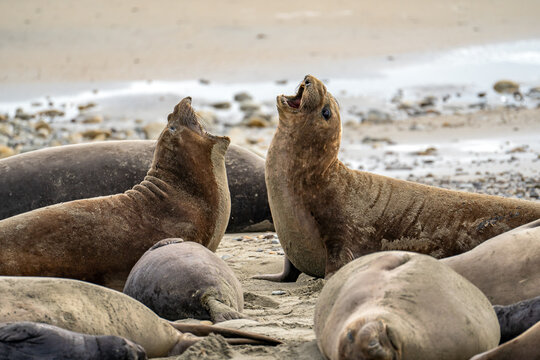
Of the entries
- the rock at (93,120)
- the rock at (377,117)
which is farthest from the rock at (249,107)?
the rock at (93,120)

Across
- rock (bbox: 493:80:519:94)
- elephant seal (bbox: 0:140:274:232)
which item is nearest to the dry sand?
rock (bbox: 493:80:519:94)

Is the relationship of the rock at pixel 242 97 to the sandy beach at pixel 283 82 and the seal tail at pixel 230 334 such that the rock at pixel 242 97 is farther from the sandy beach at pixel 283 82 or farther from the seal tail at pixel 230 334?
the seal tail at pixel 230 334

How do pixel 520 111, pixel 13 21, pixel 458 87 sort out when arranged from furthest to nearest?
1. pixel 13 21
2. pixel 458 87
3. pixel 520 111

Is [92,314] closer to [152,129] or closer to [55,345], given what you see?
[55,345]

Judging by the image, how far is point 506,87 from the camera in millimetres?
15008

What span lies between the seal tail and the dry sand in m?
13.3

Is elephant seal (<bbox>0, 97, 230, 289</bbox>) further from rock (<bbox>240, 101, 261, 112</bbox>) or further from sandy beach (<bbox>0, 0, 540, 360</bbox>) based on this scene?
rock (<bbox>240, 101, 261, 112</bbox>)

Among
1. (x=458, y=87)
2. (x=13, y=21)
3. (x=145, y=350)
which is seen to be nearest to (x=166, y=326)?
(x=145, y=350)

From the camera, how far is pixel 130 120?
13820 mm

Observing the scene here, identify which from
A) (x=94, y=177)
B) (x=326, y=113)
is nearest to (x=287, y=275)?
(x=326, y=113)

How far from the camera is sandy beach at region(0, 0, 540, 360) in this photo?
330 inches

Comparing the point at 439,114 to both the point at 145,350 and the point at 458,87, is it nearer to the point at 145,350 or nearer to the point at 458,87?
the point at 458,87

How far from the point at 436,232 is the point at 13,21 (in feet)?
63.9

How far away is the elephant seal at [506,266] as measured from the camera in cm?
392
